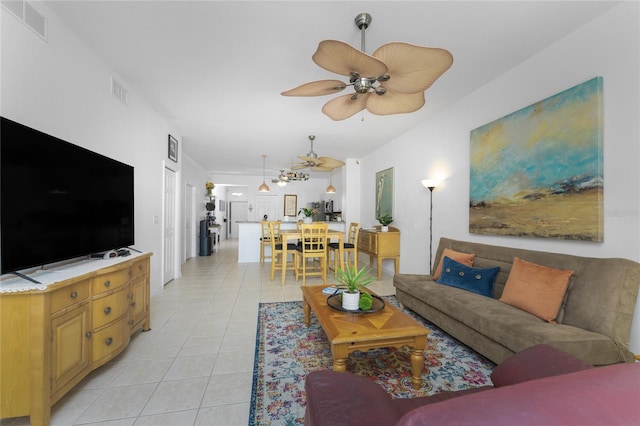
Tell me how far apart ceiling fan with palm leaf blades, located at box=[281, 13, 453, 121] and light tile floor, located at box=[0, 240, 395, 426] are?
7.12 ft

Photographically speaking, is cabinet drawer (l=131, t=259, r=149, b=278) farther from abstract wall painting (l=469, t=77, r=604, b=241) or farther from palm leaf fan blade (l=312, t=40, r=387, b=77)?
abstract wall painting (l=469, t=77, r=604, b=241)

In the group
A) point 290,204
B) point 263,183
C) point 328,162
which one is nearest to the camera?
point 328,162

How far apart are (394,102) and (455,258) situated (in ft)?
6.39

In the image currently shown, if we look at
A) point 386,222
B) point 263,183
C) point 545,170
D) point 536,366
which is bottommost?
point 536,366

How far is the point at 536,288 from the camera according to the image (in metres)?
2.12

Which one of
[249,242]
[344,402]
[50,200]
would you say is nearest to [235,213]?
[249,242]

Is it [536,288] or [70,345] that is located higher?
[536,288]

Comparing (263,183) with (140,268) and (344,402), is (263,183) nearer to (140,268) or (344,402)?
(140,268)

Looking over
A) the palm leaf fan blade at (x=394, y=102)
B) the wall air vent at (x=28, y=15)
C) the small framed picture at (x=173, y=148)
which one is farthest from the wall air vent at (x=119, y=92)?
the palm leaf fan blade at (x=394, y=102)

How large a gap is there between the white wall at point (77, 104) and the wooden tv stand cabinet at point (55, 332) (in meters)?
1.10

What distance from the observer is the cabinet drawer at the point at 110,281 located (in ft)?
6.10

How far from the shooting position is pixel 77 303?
169 centimetres

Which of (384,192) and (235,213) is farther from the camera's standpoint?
(235,213)

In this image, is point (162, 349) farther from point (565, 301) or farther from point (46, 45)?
point (565, 301)
